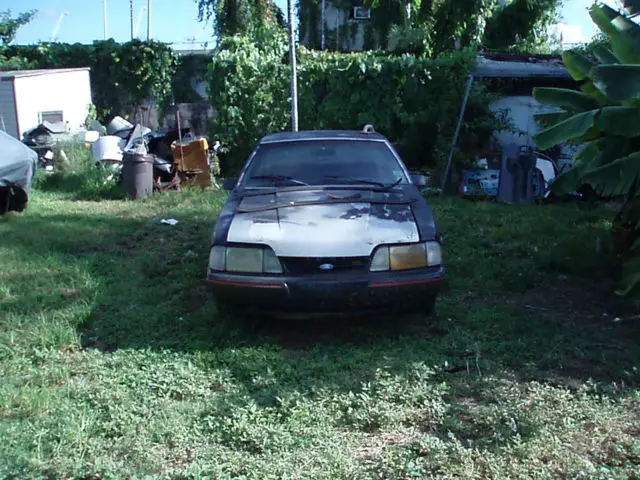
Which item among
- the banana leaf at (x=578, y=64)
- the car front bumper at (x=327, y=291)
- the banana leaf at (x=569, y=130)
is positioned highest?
the banana leaf at (x=578, y=64)

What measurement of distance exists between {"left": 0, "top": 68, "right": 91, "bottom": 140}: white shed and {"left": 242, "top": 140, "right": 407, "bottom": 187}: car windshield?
357 inches

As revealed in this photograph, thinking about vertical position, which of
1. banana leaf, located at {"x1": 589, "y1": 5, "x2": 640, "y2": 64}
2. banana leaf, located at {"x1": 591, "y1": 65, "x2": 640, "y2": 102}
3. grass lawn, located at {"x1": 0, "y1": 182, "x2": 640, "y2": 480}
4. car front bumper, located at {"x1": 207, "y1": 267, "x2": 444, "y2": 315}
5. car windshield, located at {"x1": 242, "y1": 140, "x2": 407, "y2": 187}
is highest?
banana leaf, located at {"x1": 589, "y1": 5, "x2": 640, "y2": 64}

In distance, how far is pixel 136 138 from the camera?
12.8m

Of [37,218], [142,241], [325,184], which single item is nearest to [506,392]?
[325,184]

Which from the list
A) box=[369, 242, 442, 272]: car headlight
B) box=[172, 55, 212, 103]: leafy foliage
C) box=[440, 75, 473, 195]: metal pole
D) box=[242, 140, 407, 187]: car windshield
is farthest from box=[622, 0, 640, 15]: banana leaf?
box=[172, 55, 212, 103]: leafy foliage

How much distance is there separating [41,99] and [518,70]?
10092 mm

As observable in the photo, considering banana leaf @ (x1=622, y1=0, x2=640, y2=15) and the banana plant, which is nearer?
the banana plant

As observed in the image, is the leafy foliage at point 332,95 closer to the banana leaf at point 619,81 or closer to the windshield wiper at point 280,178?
the windshield wiper at point 280,178

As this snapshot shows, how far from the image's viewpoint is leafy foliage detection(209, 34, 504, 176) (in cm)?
1238

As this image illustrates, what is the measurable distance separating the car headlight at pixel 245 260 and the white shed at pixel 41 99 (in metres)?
10.2

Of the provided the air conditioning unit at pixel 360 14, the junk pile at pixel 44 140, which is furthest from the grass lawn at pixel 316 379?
A: the air conditioning unit at pixel 360 14

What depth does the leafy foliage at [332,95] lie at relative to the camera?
487 inches

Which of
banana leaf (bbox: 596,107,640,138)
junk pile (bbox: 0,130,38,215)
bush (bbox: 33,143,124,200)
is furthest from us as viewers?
bush (bbox: 33,143,124,200)

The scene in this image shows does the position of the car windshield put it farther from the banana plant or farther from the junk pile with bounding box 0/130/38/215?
the junk pile with bounding box 0/130/38/215
